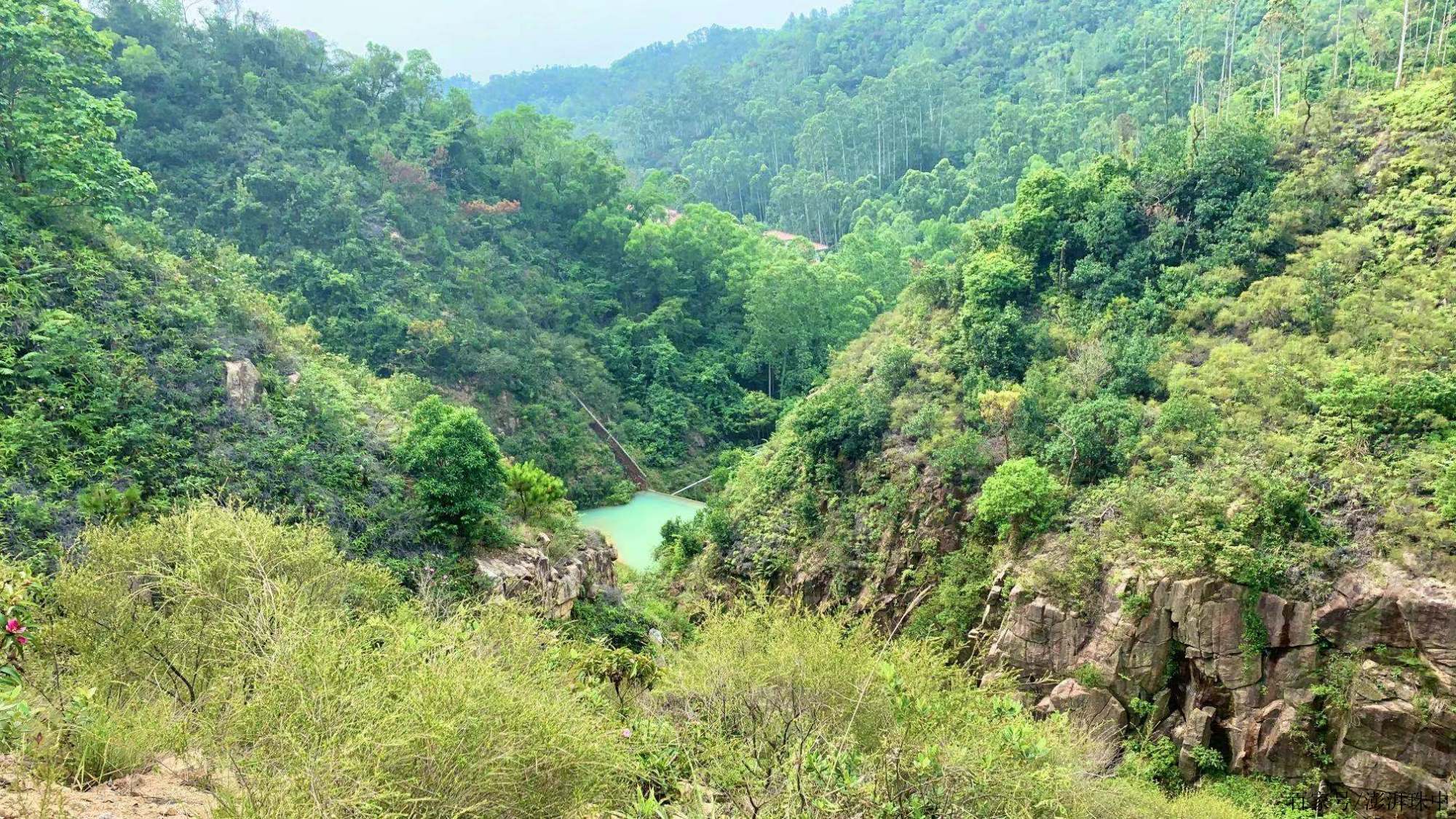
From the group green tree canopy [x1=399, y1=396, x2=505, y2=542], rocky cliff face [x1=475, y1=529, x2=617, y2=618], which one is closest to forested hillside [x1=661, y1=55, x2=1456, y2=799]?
rocky cliff face [x1=475, y1=529, x2=617, y2=618]

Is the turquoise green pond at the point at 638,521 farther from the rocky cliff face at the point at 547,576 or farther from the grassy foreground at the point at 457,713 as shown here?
the grassy foreground at the point at 457,713

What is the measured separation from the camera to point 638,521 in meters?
25.0

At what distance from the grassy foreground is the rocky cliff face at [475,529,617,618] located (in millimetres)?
4040

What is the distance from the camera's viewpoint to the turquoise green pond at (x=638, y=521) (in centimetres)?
2261

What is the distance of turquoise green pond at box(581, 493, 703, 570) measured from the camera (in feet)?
74.2

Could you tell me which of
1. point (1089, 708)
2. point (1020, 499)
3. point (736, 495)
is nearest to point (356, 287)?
point (736, 495)

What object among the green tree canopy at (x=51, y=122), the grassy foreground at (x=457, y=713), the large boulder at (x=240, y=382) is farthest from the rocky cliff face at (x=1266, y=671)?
the green tree canopy at (x=51, y=122)

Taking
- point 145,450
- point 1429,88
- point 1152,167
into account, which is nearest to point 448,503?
point 145,450

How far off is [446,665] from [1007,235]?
1633 cm

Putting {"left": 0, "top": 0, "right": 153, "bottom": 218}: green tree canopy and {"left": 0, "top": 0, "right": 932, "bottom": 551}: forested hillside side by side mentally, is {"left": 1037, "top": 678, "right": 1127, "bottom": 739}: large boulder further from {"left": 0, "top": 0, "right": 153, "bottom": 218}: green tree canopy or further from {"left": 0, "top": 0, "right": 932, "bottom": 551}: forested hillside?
{"left": 0, "top": 0, "right": 153, "bottom": 218}: green tree canopy

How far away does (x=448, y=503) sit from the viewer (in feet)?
47.4

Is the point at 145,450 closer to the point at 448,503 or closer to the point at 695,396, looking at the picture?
the point at 448,503

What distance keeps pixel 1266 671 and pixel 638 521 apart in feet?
56.9

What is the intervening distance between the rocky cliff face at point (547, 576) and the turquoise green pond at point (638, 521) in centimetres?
476
